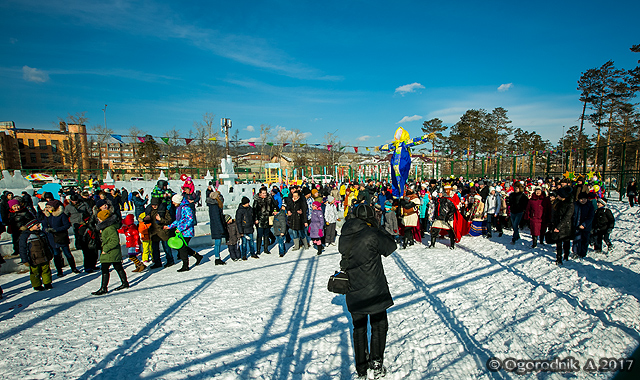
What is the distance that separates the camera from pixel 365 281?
2.93 m

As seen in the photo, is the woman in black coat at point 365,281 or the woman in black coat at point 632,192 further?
the woman in black coat at point 632,192

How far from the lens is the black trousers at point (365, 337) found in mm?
2953

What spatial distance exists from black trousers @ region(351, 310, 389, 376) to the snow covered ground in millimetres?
264

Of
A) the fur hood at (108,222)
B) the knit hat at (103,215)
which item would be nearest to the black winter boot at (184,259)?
the fur hood at (108,222)

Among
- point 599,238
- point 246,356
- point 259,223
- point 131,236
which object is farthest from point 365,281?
point 599,238

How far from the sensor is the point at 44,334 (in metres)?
4.12

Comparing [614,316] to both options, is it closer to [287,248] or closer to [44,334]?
[287,248]

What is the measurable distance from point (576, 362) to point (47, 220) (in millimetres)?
9976

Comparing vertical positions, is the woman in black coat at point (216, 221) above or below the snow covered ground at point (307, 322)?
above

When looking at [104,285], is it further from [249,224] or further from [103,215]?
[249,224]

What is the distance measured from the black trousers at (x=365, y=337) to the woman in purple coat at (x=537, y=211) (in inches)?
263

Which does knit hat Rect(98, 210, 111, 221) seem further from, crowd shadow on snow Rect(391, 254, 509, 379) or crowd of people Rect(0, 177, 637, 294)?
crowd shadow on snow Rect(391, 254, 509, 379)

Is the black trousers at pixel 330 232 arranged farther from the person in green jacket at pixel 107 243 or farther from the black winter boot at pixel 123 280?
the person in green jacket at pixel 107 243

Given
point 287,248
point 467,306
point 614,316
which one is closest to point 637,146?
point 614,316
